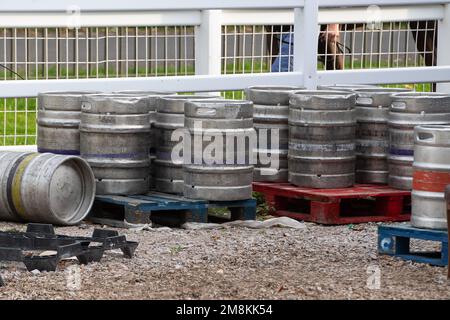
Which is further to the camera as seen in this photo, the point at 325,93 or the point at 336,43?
the point at 336,43

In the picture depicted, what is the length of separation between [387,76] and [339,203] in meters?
2.94

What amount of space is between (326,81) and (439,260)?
4.14m

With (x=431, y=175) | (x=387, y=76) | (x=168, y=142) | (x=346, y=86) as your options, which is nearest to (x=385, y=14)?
(x=387, y=76)

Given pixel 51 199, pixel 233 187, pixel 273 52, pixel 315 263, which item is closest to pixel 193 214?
pixel 233 187

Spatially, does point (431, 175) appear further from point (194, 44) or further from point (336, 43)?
point (336, 43)

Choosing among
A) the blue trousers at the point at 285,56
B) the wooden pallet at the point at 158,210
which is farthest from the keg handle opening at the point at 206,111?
the blue trousers at the point at 285,56

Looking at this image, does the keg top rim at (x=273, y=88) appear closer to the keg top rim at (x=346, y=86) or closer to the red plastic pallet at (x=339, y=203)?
the keg top rim at (x=346, y=86)

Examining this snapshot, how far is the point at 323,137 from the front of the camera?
404 inches

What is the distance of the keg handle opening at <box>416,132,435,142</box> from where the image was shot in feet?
27.3

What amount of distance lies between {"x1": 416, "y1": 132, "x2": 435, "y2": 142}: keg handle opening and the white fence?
3.63 metres

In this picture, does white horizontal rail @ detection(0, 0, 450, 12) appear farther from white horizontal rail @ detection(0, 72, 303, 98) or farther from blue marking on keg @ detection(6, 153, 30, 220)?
blue marking on keg @ detection(6, 153, 30, 220)

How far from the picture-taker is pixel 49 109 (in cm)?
1036

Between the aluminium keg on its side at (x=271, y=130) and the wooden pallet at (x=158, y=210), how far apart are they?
2.22ft

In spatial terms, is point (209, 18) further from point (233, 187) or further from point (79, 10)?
point (233, 187)
